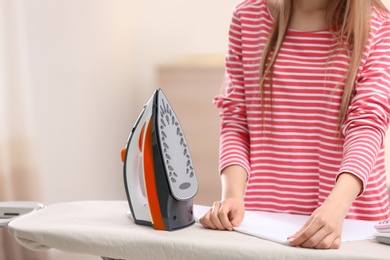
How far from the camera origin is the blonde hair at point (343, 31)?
1306 millimetres

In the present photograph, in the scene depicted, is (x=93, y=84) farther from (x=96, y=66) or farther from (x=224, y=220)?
(x=224, y=220)

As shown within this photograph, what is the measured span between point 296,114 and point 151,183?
39cm

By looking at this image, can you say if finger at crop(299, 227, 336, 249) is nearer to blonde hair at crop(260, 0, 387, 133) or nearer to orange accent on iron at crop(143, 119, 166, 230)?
orange accent on iron at crop(143, 119, 166, 230)

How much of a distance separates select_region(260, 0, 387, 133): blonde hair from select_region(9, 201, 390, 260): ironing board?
362mm

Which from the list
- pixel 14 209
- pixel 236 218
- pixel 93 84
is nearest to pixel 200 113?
pixel 93 84

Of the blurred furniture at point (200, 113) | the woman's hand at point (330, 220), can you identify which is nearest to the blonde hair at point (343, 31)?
the woman's hand at point (330, 220)

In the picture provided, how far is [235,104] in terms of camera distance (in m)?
1.45

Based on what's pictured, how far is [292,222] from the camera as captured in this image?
1.20 m

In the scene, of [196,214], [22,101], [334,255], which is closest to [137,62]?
[22,101]

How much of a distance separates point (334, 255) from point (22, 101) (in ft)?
5.99

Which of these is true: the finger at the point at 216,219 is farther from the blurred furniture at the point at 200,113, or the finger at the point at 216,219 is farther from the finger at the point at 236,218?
the blurred furniture at the point at 200,113

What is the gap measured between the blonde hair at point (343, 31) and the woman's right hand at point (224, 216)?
270mm

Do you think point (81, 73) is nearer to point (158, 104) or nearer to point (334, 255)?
point (158, 104)

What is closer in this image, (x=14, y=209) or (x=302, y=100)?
(x=302, y=100)
